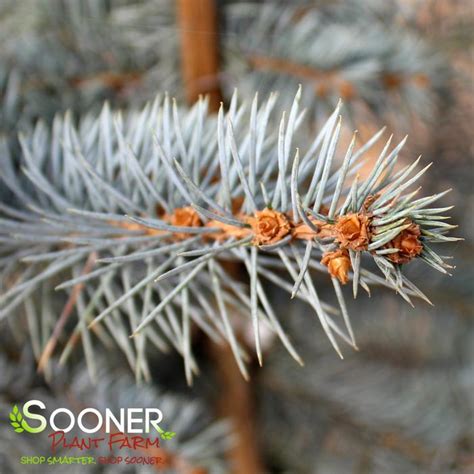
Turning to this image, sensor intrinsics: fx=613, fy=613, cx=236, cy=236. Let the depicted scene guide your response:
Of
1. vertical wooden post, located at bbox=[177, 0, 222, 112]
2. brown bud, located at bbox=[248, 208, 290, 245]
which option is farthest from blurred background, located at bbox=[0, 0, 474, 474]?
brown bud, located at bbox=[248, 208, 290, 245]

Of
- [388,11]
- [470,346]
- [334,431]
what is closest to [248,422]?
[334,431]

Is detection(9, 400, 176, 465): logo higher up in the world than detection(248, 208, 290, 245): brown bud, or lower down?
lower down

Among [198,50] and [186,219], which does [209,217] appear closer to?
[186,219]

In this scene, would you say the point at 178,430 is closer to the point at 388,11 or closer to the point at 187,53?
the point at 187,53

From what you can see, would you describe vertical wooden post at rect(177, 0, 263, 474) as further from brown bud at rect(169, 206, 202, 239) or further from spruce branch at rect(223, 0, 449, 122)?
brown bud at rect(169, 206, 202, 239)

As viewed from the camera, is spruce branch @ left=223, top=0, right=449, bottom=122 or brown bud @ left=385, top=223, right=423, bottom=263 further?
spruce branch @ left=223, top=0, right=449, bottom=122

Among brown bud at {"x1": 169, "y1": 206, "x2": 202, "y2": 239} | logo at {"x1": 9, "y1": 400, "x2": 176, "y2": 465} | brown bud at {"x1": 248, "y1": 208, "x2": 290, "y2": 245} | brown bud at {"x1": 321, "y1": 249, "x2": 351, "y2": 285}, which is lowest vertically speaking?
logo at {"x1": 9, "y1": 400, "x2": 176, "y2": 465}
